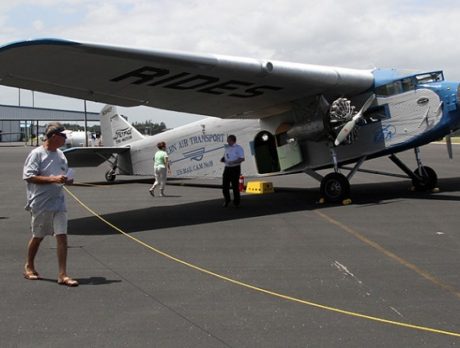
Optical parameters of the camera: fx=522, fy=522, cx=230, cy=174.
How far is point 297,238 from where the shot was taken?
7.84 m

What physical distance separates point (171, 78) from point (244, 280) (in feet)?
18.0

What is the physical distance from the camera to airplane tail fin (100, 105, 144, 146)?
18547 mm

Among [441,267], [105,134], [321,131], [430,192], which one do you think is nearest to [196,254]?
[441,267]

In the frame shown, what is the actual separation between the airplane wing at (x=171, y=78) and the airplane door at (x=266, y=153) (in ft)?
2.08

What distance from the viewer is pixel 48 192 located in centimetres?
561

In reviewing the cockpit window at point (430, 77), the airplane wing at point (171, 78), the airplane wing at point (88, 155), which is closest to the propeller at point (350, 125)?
the airplane wing at point (171, 78)

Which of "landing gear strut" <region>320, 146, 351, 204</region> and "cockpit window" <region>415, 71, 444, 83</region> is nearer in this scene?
"landing gear strut" <region>320, 146, 351, 204</region>

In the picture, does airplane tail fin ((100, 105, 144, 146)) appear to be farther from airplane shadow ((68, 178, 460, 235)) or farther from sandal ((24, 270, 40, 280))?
sandal ((24, 270, 40, 280))

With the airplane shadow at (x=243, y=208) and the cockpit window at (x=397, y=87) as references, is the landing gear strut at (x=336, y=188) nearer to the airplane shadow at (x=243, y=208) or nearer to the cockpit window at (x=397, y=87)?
the airplane shadow at (x=243, y=208)

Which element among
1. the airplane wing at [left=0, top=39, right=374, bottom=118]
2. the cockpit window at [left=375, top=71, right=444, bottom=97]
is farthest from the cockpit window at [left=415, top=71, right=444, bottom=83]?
the airplane wing at [left=0, top=39, right=374, bottom=118]

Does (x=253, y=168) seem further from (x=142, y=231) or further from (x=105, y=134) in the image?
(x=105, y=134)

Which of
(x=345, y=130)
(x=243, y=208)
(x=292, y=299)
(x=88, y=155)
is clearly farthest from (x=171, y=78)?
(x=88, y=155)

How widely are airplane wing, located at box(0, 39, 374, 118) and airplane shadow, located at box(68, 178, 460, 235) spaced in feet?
7.51

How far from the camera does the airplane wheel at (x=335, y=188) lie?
11406 mm
